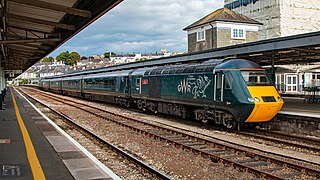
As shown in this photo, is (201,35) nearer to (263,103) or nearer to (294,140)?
(263,103)

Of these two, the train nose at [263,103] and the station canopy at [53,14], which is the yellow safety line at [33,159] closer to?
the station canopy at [53,14]

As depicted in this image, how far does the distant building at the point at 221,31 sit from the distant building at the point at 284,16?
27.1 ft

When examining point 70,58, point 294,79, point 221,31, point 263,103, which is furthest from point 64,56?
point 263,103

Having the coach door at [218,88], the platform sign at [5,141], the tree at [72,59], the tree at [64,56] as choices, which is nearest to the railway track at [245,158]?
the coach door at [218,88]

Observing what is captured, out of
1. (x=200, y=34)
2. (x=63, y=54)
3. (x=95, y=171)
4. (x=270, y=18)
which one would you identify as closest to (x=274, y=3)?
(x=270, y=18)

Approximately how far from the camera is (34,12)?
12898 mm

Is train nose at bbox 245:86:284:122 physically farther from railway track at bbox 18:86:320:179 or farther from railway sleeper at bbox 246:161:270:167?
railway sleeper at bbox 246:161:270:167

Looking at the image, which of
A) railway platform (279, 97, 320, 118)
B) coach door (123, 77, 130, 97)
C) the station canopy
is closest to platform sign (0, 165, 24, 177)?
the station canopy

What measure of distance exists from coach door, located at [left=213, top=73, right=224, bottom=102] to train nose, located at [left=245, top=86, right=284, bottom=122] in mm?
1213

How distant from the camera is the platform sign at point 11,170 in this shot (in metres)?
Result: 7.33

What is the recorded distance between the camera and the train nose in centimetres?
1350

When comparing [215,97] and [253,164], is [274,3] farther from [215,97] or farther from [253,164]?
[253,164]

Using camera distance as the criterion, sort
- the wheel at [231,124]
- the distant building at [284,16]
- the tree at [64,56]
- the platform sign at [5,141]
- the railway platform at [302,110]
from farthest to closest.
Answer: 1. the tree at [64,56]
2. the distant building at [284,16]
3. the railway platform at [302,110]
4. the wheel at [231,124]
5. the platform sign at [5,141]

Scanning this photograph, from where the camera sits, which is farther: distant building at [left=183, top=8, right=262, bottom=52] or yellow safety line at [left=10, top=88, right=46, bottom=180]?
distant building at [left=183, top=8, right=262, bottom=52]
